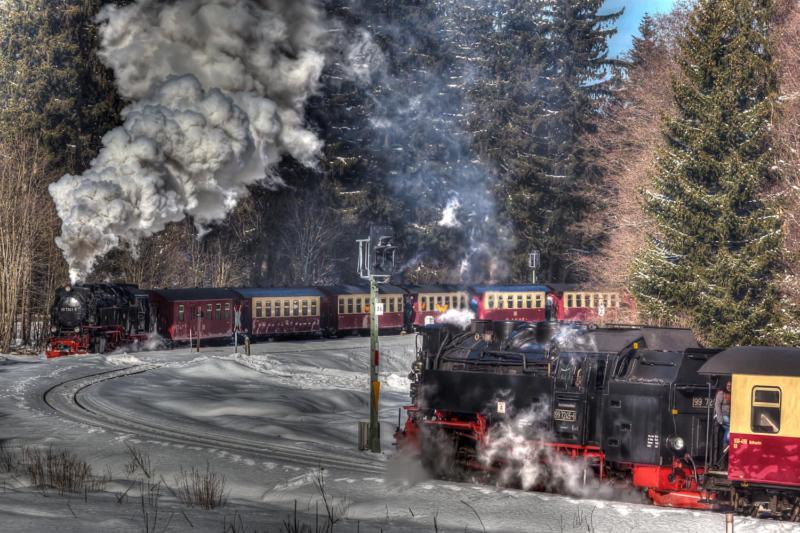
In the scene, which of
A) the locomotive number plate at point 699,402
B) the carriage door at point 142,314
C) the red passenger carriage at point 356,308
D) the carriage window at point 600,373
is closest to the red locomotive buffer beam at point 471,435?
the carriage window at point 600,373

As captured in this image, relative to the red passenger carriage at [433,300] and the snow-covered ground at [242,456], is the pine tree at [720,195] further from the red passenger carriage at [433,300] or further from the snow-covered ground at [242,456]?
the red passenger carriage at [433,300]

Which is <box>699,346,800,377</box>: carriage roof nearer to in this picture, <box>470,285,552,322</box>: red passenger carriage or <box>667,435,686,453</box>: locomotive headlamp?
<box>667,435,686,453</box>: locomotive headlamp

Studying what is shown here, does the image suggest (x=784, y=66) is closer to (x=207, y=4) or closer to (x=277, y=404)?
(x=277, y=404)

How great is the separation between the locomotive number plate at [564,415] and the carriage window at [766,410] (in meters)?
3.17

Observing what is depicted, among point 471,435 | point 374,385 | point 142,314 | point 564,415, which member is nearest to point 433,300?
point 142,314

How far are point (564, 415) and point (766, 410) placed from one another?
→ 140 inches

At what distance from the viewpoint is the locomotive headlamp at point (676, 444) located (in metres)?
16.1

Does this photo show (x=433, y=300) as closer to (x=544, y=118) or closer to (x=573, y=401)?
(x=544, y=118)

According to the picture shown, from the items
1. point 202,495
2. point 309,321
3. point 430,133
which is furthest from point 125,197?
point 430,133

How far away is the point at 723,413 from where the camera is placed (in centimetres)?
1577

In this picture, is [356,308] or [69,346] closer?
[69,346]

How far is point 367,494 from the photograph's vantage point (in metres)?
16.7

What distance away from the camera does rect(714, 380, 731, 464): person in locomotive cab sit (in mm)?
15594

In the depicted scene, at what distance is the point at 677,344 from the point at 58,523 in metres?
11.0
